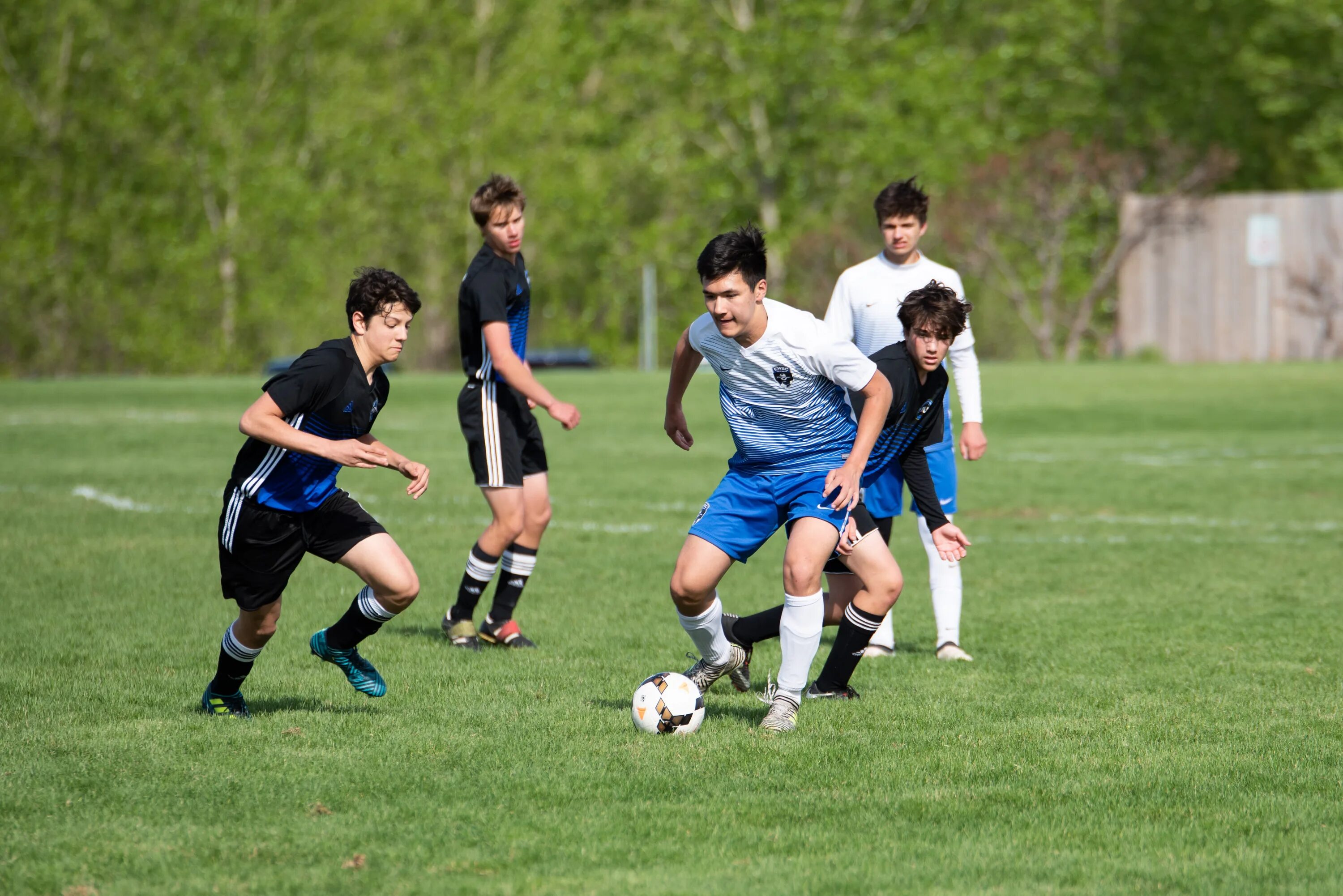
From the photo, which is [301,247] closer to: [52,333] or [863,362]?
[52,333]

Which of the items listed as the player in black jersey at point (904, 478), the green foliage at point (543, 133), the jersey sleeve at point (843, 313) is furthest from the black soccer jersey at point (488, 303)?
the green foliage at point (543, 133)

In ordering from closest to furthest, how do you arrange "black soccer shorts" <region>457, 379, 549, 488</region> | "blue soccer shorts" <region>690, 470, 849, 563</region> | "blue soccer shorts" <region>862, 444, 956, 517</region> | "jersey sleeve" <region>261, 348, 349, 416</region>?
"jersey sleeve" <region>261, 348, 349, 416</region>, "blue soccer shorts" <region>690, 470, 849, 563</region>, "blue soccer shorts" <region>862, 444, 956, 517</region>, "black soccer shorts" <region>457, 379, 549, 488</region>

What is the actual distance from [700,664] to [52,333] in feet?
110

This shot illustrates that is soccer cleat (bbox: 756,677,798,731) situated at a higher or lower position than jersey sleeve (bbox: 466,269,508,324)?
lower

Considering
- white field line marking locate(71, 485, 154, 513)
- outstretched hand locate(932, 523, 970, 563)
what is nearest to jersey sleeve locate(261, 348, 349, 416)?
outstretched hand locate(932, 523, 970, 563)

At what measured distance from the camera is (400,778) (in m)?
5.04

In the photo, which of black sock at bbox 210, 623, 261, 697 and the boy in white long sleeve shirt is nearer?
black sock at bbox 210, 623, 261, 697

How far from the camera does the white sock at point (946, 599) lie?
731cm

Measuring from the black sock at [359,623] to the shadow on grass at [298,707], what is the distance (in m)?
Result: 0.24

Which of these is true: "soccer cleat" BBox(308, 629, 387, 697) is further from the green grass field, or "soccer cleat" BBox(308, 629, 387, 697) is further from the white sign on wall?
the white sign on wall

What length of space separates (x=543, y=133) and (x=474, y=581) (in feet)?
118

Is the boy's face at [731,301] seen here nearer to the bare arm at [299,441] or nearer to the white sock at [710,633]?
the white sock at [710,633]

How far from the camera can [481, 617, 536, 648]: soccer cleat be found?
7.52 meters

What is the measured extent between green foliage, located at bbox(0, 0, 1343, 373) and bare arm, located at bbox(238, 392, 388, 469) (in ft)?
106
